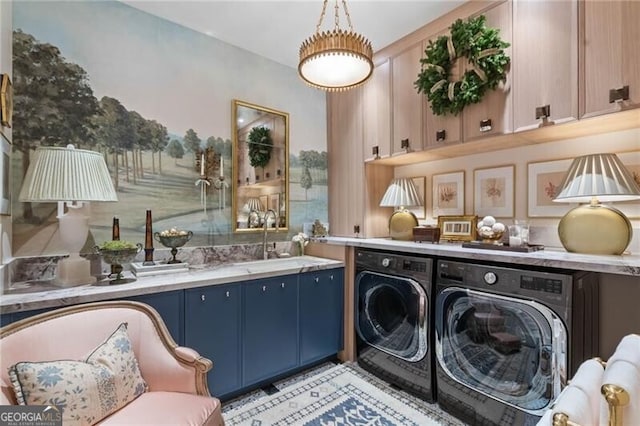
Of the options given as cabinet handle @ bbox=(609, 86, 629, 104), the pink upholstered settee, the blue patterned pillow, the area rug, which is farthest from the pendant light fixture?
the area rug

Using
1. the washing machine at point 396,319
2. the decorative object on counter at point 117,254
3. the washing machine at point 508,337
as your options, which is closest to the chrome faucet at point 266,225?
the washing machine at point 396,319

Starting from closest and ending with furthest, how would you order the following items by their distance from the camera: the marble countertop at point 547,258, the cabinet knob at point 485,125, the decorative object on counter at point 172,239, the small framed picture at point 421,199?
the marble countertop at point 547,258, the cabinet knob at point 485,125, the decorative object on counter at point 172,239, the small framed picture at point 421,199

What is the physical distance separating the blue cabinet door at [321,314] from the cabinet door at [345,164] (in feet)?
2.04

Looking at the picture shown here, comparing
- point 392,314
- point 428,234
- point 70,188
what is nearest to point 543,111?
point 428,234

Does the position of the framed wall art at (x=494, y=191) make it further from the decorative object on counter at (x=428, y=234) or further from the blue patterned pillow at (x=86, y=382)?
the blue patterned pillow at (x=86, y=382)

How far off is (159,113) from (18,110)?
2.57 ft

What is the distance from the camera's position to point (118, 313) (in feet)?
4.68

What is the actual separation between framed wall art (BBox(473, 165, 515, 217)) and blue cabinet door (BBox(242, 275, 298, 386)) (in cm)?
164

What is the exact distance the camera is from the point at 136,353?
4.60 ft

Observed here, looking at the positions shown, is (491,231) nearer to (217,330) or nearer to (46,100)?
(217,330)

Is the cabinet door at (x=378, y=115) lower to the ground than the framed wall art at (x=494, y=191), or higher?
higher

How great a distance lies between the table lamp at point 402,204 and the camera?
2.64 meters

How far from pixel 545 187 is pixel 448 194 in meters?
0.71

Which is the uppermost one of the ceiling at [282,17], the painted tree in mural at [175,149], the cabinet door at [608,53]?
the ceiling at [282,17]
